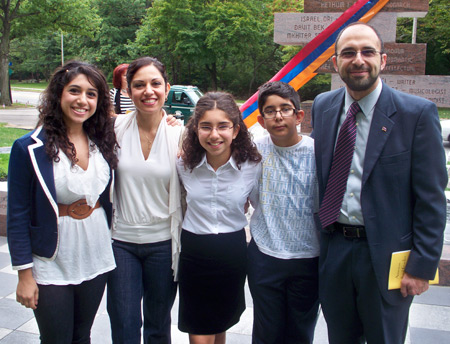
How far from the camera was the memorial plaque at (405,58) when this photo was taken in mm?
5250

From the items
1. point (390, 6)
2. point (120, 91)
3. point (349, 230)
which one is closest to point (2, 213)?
point (120, 91)

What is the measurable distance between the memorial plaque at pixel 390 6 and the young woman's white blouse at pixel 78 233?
4257 mm

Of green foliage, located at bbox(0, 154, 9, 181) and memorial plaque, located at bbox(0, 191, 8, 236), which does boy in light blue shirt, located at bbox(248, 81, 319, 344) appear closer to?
memorial plaque, located at bbox(0, 191, 8, 236)

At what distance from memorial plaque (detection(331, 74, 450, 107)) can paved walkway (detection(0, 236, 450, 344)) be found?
2.48 m

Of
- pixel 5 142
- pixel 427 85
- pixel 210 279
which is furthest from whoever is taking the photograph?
pixel 5 142

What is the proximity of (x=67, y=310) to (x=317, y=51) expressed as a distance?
15.1ft

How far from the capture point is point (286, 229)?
2316 millimetres

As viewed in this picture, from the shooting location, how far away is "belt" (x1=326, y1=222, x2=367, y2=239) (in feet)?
6.81

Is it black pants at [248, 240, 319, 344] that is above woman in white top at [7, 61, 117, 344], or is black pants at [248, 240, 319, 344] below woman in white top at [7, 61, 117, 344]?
below

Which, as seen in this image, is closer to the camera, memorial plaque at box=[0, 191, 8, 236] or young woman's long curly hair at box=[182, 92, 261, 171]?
young woman's long curly hair at box=[182, 92, 261, 171]

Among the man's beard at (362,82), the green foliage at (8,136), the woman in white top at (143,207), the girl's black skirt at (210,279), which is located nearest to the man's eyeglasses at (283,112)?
the man's beard at (362,82)

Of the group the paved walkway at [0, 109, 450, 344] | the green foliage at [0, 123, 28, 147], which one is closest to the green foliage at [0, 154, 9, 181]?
the green foliage at [0, 123, 28, 147]

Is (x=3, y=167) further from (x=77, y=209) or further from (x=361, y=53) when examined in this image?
(x=361, y=53)

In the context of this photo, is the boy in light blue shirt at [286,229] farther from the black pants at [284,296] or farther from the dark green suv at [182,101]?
the dark green suv at [182,101]
